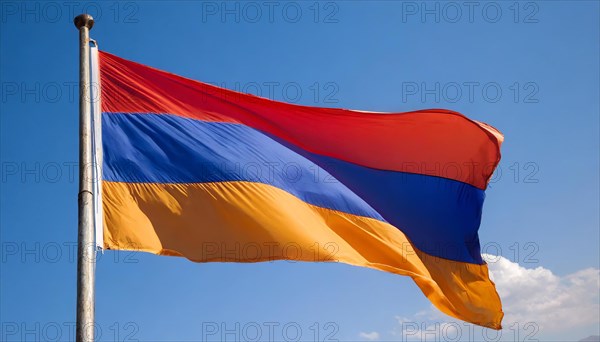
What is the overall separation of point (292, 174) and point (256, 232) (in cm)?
164

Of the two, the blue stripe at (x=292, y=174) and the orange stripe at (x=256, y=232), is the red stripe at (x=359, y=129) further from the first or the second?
the orange stripe at (x=256, y=232)

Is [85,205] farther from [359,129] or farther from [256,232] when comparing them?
[359,129]

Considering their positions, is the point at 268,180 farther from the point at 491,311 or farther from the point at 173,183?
the point at 491,311

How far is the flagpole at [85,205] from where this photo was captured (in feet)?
27.6

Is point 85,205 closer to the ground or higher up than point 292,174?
closer to the ground

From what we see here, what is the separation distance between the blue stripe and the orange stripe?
217 mm

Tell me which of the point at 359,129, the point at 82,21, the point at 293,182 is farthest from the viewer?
the point at 359,129

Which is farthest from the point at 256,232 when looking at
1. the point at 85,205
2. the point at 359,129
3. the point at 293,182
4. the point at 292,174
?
the point at 359,129

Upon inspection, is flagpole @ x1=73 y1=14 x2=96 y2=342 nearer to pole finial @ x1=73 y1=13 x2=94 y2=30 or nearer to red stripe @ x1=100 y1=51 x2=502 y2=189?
pole finial @ x1=73 y1=13 x2=94 y2=30

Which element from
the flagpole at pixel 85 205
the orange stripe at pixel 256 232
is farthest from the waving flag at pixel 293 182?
the flagpole at pixel 85 205

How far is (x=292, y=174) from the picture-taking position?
12320 mm

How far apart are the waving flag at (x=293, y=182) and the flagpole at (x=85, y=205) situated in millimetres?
972

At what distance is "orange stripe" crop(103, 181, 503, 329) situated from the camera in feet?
34.4

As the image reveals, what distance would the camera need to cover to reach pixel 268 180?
1183 cm
